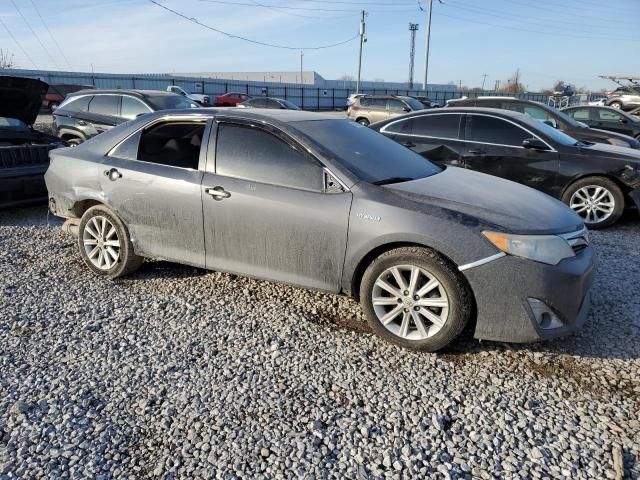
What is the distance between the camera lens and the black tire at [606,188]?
6.12m

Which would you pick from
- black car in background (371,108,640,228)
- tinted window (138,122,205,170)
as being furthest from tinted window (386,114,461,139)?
tinted window (138,122,205,170)

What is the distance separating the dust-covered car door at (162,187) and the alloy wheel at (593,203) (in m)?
5.02

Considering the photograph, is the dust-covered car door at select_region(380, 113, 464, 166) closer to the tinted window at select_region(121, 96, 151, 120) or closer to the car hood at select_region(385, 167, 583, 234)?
the car hood at select_region(385, 167, 583, 234)

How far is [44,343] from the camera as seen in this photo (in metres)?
3.30

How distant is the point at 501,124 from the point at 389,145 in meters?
3.24

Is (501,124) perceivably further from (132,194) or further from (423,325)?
(132,194)

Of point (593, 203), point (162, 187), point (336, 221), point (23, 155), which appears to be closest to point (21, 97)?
point (23, 155)

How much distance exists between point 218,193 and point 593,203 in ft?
16.7

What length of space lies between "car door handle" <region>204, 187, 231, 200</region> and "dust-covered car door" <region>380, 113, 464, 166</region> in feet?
13.1

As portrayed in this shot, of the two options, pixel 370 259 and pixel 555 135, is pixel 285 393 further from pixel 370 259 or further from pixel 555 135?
pixel 555 135

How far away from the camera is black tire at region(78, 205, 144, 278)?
169 inches

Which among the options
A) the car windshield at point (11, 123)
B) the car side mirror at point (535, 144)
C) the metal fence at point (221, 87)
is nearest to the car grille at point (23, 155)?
the car windshield at point (11, 123)

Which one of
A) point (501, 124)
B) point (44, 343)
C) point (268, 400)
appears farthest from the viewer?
point (501, 124)

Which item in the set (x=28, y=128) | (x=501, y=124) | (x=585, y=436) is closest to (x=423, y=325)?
(x=585, y=436)
